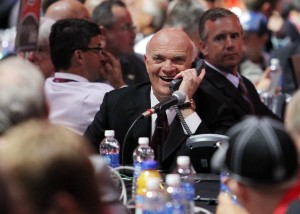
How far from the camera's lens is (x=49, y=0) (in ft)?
41.4

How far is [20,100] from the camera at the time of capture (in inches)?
203

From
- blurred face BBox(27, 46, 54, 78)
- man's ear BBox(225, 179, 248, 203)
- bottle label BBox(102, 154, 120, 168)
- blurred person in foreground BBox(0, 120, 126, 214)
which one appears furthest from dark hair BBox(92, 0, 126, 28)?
blurred person in foreground BBox(0, 120, 126, 214)

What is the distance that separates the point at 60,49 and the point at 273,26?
7.53m

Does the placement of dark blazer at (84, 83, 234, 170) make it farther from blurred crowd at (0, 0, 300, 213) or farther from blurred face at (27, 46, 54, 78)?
blurred face at (27, 46, 54, 78)

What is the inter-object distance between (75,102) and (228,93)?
49.4 inches

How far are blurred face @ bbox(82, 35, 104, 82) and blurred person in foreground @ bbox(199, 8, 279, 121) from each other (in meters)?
0.86

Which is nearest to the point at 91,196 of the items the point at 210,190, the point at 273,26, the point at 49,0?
the point at 210,190

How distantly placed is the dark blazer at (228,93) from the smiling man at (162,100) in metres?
0.72

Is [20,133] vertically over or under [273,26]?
over

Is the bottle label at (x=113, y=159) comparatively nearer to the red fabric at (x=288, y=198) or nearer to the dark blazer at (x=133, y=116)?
the dark blazer at (x=133, y=116)

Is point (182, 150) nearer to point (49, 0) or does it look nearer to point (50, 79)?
point (50, 79)

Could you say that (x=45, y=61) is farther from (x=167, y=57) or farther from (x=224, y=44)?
(x=167, y=57)

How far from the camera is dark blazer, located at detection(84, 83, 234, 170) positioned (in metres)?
7.95

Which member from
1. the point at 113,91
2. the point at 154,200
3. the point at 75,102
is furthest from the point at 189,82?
the point at 154,200
